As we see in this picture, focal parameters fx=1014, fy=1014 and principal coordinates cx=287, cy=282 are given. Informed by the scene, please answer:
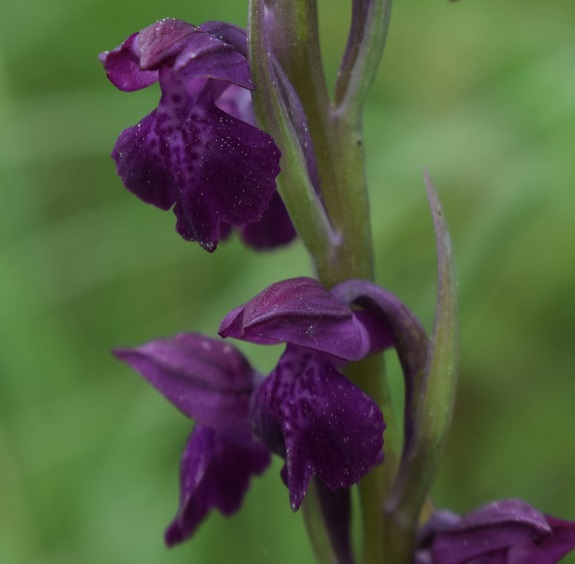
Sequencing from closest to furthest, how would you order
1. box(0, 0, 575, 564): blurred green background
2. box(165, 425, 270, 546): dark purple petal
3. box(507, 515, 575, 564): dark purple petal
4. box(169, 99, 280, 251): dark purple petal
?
1. box(169, 99, 280, 251): dark purple petal
2. box(507, 515, 575, 564): dark purple petal
3. box(165, 425, 270, 546): dark purple petal
4. box(0, 0, 575, 564): blurred green background

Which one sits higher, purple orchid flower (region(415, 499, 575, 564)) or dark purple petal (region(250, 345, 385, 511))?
dark purple petal (region(250, 345, 385, 511))

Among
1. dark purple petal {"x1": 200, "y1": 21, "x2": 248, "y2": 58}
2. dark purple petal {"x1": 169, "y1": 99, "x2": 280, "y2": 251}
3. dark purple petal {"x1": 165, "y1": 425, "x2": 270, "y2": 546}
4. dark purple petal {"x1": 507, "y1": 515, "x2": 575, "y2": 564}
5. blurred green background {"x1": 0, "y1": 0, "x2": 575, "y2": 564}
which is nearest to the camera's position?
dark purple petal {"x1": 169, "y1": 99, "x2": 280, "y2": 251}

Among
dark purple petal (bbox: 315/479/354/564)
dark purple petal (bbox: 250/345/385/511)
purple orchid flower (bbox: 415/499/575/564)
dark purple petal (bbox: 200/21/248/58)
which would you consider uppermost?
dark purple petal (bbox: 200/21/248/58)

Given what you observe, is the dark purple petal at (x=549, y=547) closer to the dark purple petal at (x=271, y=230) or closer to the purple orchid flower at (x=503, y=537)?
the purple orchid flower at (x=503, y=537)

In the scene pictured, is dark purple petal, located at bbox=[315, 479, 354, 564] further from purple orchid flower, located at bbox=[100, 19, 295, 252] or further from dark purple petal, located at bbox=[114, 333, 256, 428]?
purple orchid flower, located at bbox=[100, 19, 295, 252]

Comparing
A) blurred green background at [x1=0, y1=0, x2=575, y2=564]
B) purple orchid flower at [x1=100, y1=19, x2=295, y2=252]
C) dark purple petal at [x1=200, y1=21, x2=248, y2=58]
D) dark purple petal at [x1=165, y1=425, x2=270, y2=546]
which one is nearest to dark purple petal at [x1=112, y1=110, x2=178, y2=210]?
purple orchid flower at [x1=100, y1=19, x2=295, y2=252]

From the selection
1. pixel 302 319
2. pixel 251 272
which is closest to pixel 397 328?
pixel 302 319

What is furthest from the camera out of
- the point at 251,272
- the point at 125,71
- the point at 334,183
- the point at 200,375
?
the point at 251,272

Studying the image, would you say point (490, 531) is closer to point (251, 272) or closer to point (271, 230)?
point (271, 230)
